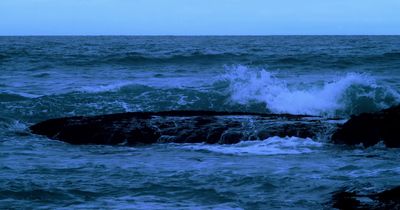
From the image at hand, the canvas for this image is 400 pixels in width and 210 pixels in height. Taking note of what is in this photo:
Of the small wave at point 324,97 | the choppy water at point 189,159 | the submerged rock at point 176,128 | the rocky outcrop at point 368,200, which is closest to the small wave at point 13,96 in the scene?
the choppy water at point 189,159

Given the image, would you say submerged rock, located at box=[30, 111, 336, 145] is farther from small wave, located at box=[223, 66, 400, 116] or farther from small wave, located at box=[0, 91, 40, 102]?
small wave, located at box=[0, 91, 40, 102]

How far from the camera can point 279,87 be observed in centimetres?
1788

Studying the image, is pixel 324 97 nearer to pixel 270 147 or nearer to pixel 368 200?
pixel 270 147

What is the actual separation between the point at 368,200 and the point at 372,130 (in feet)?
13.4

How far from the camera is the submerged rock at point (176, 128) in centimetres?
1021

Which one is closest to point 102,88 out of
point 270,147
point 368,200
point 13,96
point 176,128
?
point 13,96

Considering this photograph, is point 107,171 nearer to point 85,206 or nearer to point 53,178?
point 53,178

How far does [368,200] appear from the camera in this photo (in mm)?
5773

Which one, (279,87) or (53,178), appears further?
(279,87)

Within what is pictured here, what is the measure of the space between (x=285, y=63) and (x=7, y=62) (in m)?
13.4

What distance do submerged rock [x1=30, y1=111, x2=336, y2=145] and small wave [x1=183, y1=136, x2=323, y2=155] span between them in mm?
243

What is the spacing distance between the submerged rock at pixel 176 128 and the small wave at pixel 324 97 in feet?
15.0

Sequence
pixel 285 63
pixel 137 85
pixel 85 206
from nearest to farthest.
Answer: pixel 85 206, pixel 137 85, pixel 285 63

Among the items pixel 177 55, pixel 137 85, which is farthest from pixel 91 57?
pixel 137 85
